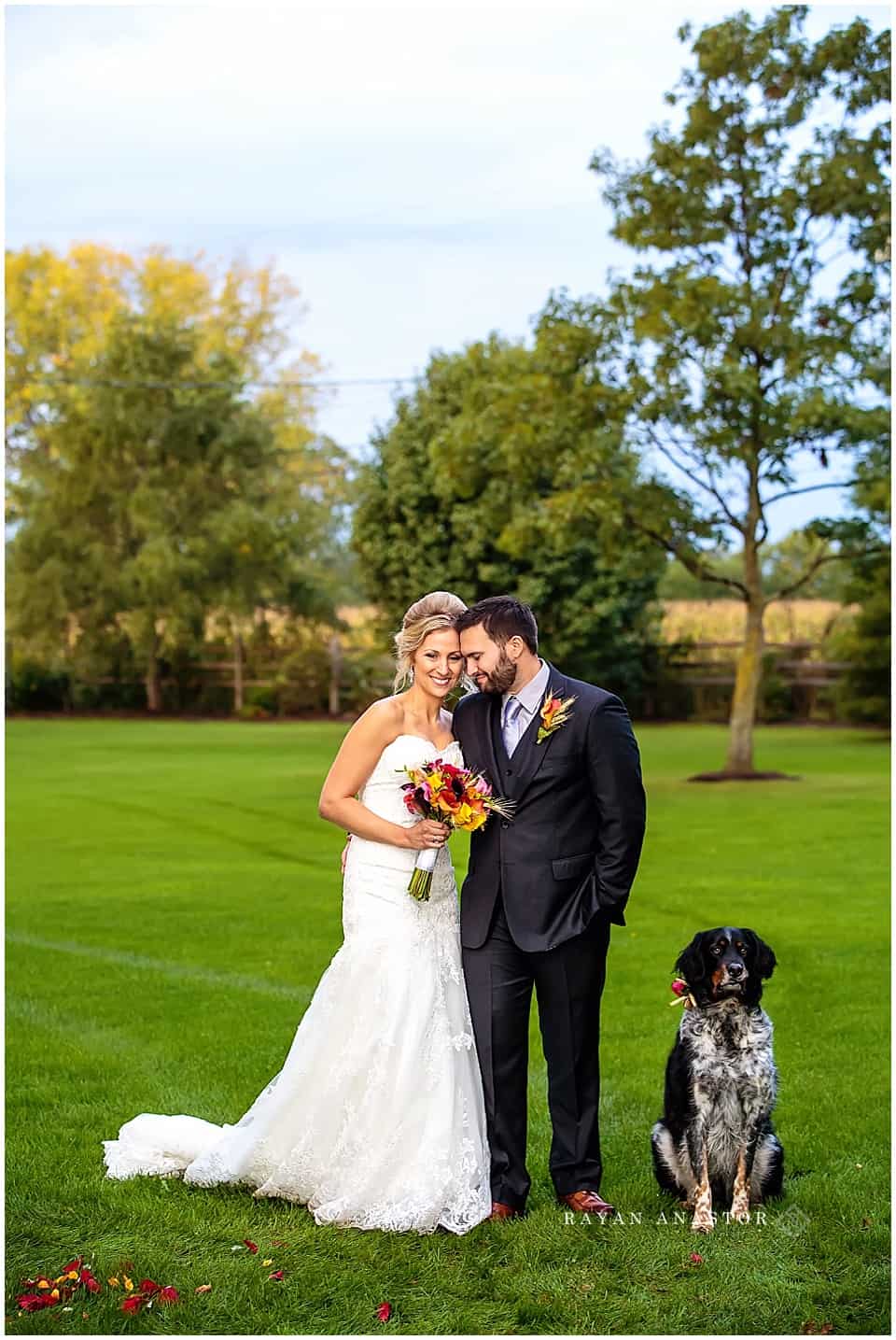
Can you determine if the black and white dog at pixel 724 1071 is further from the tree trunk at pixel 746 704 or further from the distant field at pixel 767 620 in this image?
the distant field at pixel 767 620

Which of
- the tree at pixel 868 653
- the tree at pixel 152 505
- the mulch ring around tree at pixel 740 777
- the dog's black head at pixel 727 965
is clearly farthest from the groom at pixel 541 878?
the tree at pixel 152 505

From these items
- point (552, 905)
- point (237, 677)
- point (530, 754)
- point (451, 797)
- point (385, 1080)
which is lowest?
point (385, 1080)

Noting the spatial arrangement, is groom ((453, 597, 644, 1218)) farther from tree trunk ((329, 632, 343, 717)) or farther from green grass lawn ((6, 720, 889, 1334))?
tree trunk ((329, 632, 343, 717))

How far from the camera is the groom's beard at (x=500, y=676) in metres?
5.73

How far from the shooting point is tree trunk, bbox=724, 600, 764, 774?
2548 centimetres

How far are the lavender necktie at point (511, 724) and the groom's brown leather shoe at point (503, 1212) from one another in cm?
170

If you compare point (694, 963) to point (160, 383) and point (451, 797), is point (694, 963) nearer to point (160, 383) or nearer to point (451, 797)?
point (451, 797)

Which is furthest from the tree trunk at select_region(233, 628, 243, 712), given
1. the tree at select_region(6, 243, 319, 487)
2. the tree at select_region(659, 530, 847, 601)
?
the tree at select_region(659, 530, 847, 601)

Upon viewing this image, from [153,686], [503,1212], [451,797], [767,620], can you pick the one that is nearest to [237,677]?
[153,686]

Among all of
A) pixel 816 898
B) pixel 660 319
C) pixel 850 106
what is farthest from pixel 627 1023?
pixel 850 106

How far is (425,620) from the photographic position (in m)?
5.84

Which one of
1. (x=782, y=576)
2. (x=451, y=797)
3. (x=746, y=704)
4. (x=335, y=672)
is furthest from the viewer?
(x=782, y=576)

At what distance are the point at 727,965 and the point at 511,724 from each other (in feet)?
3.88

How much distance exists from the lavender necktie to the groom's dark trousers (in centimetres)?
3
